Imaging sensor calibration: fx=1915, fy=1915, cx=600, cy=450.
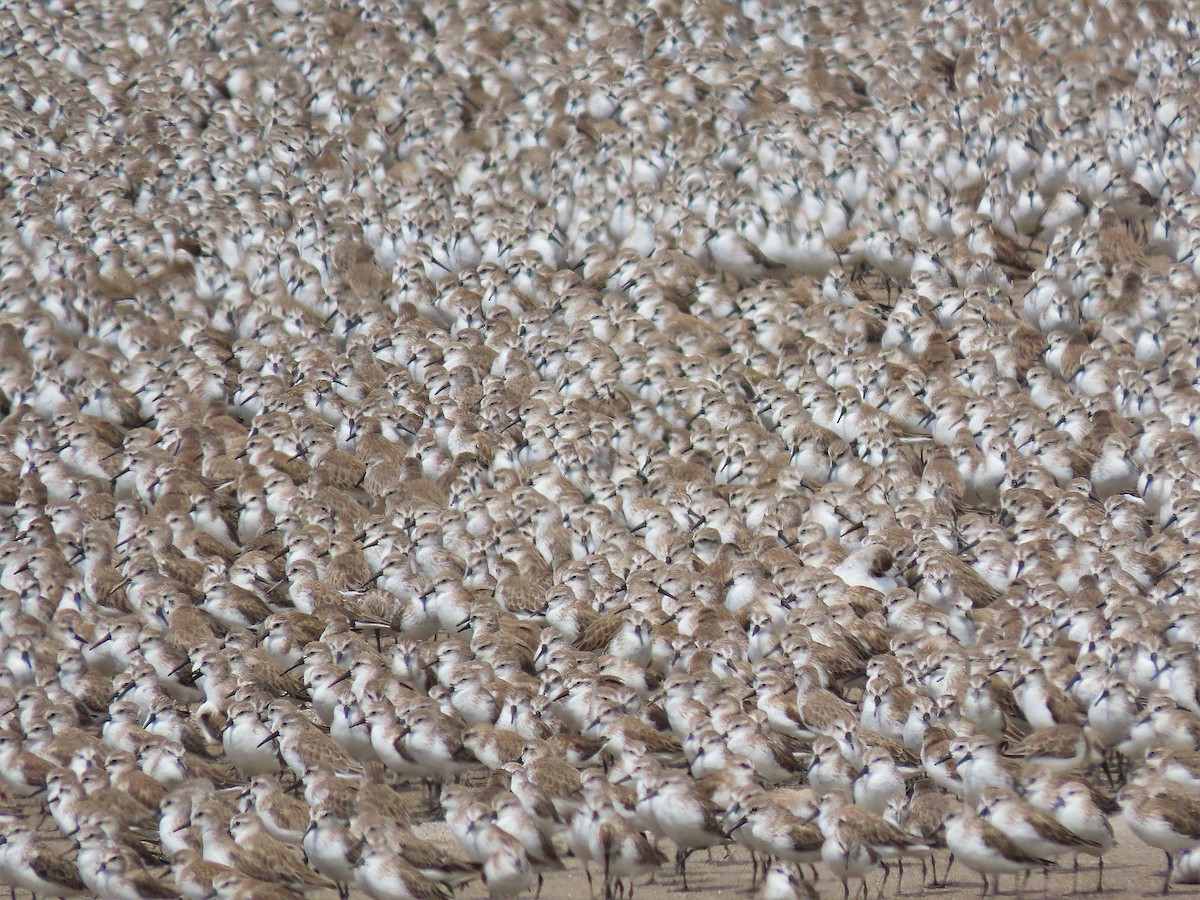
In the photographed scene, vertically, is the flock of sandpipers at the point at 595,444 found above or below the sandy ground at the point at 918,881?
above

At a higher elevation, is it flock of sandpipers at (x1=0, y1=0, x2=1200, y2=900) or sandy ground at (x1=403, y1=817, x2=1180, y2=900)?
flock of sandpipers at (x1=0, y1=0, x2=1200, y2=900)

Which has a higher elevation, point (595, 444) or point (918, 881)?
point (595, 444)

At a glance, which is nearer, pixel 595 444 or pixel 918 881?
pixel 918 881

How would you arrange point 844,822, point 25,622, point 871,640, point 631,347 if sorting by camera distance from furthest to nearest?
point 631,347
point 25,622
point 871,640
point 844,822

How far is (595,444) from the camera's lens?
17.6 meters

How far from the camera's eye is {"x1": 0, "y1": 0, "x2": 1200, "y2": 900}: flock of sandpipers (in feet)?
40.4

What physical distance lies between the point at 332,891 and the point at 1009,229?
11.7 m

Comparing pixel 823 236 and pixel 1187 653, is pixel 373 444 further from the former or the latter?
pixel 1187 653

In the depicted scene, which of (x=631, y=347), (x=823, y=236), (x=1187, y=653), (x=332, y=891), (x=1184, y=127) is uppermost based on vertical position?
(x=1184, y=127)

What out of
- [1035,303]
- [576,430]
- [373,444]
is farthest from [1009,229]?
[373,444]

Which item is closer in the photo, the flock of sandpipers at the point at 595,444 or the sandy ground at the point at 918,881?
the sandy ground at the point at 918,881

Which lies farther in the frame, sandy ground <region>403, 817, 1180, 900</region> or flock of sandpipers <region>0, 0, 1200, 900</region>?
flock of sandpipers <region>0, 0, 1200, 900</region>

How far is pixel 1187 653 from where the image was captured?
13188mm

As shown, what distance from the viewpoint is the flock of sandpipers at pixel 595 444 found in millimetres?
12312
